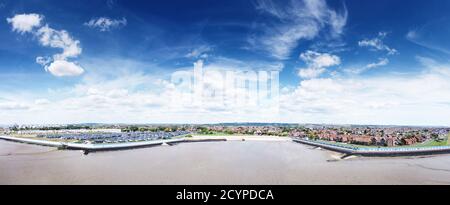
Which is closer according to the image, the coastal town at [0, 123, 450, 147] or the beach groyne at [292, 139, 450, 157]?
the beach groyne at [292, 139, 450, 157]

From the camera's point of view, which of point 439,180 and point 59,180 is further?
point 439,180

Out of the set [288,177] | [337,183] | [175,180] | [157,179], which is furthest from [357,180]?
[157,179]

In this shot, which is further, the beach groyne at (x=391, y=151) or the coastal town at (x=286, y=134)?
the coastal town at (x=286, y=134)

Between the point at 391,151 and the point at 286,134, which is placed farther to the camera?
the point at 286,134

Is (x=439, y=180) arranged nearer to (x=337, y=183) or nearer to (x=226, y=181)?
(x=337, y=183)
